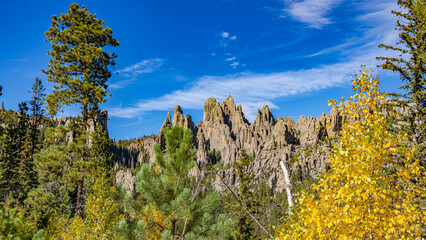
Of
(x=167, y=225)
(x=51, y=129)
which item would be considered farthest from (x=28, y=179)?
(x=167, y=225)

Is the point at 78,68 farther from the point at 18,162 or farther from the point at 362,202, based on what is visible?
the point at 18,162

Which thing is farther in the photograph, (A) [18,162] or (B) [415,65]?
(A) [18,162]

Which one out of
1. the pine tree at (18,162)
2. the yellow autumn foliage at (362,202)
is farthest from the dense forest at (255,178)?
the pine tree at (18,162)

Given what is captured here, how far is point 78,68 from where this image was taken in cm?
1559

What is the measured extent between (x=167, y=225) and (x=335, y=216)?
610cm

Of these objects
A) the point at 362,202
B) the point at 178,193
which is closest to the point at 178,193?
the point at 178,193

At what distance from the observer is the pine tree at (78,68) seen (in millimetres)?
15086

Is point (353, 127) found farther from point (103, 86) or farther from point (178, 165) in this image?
point (103, 86)

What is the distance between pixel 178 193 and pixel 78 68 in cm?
1152

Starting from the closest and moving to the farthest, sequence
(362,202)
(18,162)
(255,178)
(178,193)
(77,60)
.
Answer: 1. (362,202)
2. (255,178)
3. (178,193)
4. (77,60)
5. (18,162)

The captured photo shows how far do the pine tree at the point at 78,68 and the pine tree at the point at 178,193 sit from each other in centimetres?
852

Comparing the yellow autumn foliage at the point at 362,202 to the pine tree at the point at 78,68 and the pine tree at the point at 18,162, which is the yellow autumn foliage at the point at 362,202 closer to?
the pine tree at the point at 78,68

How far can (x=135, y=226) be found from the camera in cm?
784

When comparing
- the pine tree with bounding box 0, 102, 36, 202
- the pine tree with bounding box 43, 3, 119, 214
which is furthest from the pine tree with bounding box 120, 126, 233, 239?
the pine tree with bounding box 0, 102, 36, 202
